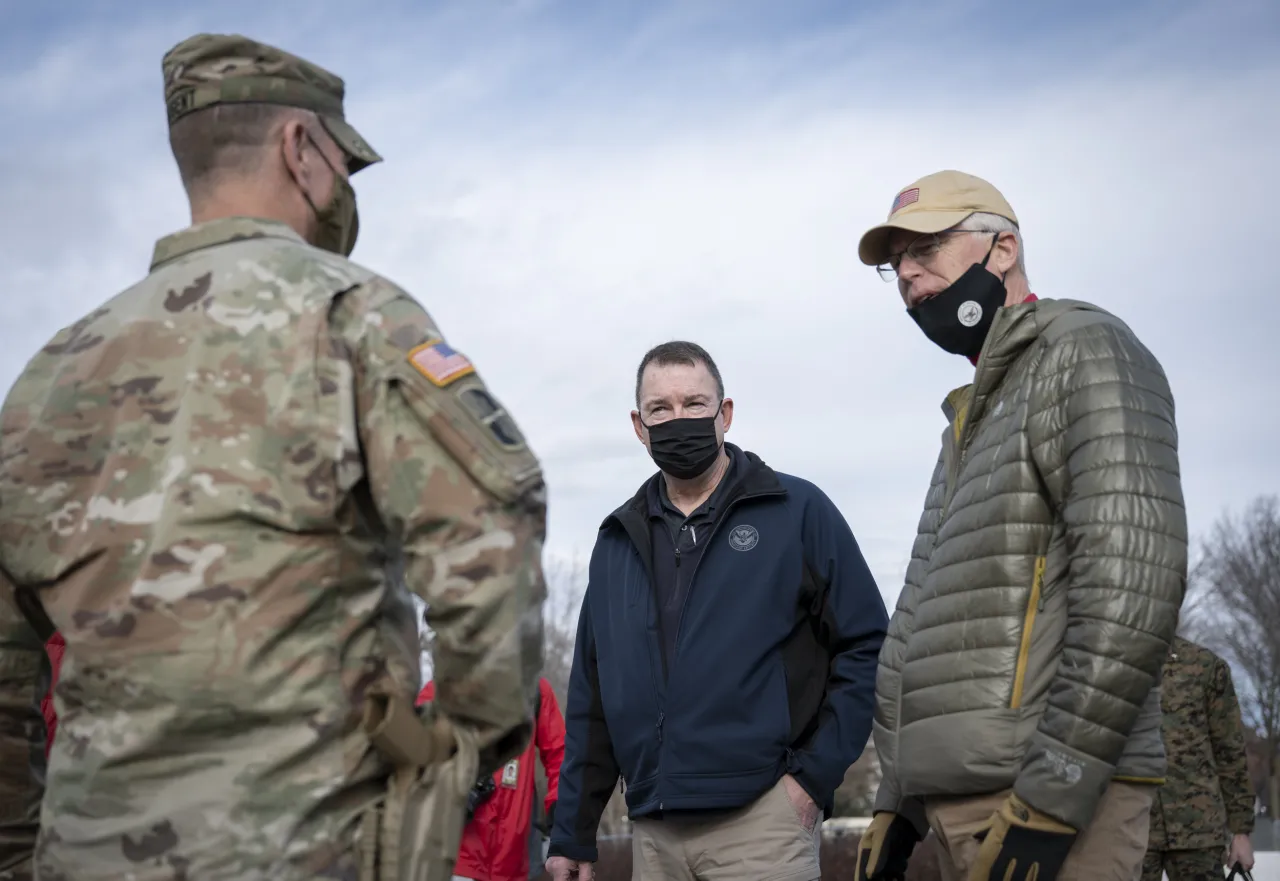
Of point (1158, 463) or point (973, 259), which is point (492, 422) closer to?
point (1158, 463)

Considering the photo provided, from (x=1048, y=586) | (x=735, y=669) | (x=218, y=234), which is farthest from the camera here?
(x=735, y=669)

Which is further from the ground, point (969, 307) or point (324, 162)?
point (324, 162)

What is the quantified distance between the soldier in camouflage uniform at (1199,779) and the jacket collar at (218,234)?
21.7 ft

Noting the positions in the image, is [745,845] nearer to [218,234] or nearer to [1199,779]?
[218,234]

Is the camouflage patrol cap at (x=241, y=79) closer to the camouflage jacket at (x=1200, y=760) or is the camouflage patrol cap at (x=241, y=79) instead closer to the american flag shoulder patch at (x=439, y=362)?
the american flag shoulder patch at (x=439, y=362)

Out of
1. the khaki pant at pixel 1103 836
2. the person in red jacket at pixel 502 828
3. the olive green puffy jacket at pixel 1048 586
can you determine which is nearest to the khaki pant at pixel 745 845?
the olive green puffy jacket at pixel 1048 586

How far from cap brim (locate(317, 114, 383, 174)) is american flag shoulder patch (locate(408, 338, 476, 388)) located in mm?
Answer: 626

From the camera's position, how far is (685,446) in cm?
491

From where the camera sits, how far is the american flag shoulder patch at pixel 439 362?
256cm

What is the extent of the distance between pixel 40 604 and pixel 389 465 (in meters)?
0.92

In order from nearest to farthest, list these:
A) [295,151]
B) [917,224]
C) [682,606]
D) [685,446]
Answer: [295,151] → [917,224] → [682,606] → [685,446]

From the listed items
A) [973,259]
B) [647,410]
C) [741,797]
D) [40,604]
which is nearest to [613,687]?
[741,797]

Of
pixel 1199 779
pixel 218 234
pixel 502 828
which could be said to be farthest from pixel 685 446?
pixel 1199 779

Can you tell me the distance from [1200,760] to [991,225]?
538 cm
